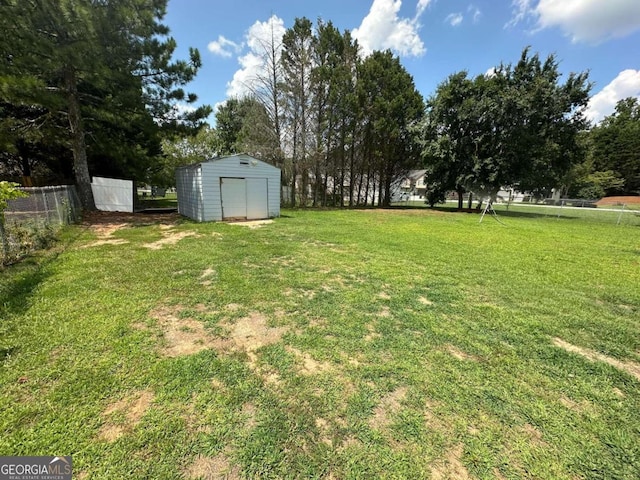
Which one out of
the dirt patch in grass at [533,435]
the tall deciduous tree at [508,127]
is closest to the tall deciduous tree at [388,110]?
the tall deciduous tree at [508,127]

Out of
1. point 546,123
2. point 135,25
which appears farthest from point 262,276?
point 546,123

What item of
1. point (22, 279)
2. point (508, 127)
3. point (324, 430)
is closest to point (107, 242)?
point (22, 279)

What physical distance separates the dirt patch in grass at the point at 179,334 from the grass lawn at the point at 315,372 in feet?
0.06

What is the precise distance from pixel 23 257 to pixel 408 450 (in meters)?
6.66

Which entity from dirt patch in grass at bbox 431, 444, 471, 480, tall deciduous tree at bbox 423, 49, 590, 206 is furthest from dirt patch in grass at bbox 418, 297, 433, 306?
tall deciduous tree at bbox 423, 49, 590, 206

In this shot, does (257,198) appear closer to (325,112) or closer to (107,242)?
(107,242)

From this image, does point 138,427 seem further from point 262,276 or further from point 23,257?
point 23,257

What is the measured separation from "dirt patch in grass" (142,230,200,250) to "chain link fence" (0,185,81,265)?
1.85 metres

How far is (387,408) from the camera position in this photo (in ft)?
6.14

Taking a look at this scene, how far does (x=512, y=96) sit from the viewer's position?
51.3 feet

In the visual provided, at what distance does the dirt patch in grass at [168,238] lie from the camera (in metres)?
6.15

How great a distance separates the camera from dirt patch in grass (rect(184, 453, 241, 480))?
4.59 ft

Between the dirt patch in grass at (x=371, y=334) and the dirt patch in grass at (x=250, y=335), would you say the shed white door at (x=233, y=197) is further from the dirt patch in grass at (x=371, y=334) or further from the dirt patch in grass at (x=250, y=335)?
the dirt patch in grass at (x=371, y=334)

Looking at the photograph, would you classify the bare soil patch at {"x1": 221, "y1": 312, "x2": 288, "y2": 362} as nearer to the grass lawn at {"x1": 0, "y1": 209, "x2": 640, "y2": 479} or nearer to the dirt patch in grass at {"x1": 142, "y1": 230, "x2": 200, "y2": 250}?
the grass lawn at {"x1": 0, "y1": 209, "x2": 640, "y2": 479}
